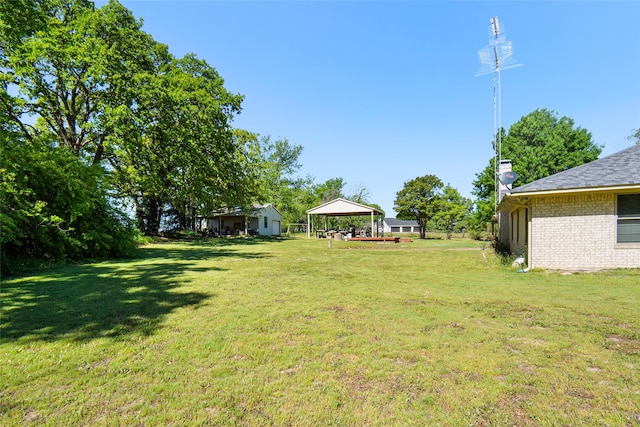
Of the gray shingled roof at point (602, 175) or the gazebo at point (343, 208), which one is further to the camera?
the gazebo at point (343, 208)

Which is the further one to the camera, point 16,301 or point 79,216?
point 79,216

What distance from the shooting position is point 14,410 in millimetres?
2225

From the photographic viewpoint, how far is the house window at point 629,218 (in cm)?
809

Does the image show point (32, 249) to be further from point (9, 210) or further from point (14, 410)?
point (14, 410)

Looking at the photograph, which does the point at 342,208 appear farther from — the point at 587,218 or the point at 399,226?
the point at 399,226

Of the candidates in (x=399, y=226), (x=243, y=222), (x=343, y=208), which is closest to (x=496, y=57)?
(x=343, y=208)

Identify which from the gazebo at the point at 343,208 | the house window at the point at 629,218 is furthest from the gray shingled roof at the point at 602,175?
the gazebo at the point at 343,208

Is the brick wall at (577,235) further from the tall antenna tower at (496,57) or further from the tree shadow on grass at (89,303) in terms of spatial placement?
the tree shadow on grass at (89,303)

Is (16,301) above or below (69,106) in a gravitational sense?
below

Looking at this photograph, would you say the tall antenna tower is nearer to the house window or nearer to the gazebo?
the house window

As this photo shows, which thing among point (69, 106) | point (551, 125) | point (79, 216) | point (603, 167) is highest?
point (551, 125)

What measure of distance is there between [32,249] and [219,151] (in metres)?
12.3

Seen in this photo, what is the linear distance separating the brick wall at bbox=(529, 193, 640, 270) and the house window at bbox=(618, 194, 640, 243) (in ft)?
0.54

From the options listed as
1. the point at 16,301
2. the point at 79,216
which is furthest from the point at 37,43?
the point at 16,301
